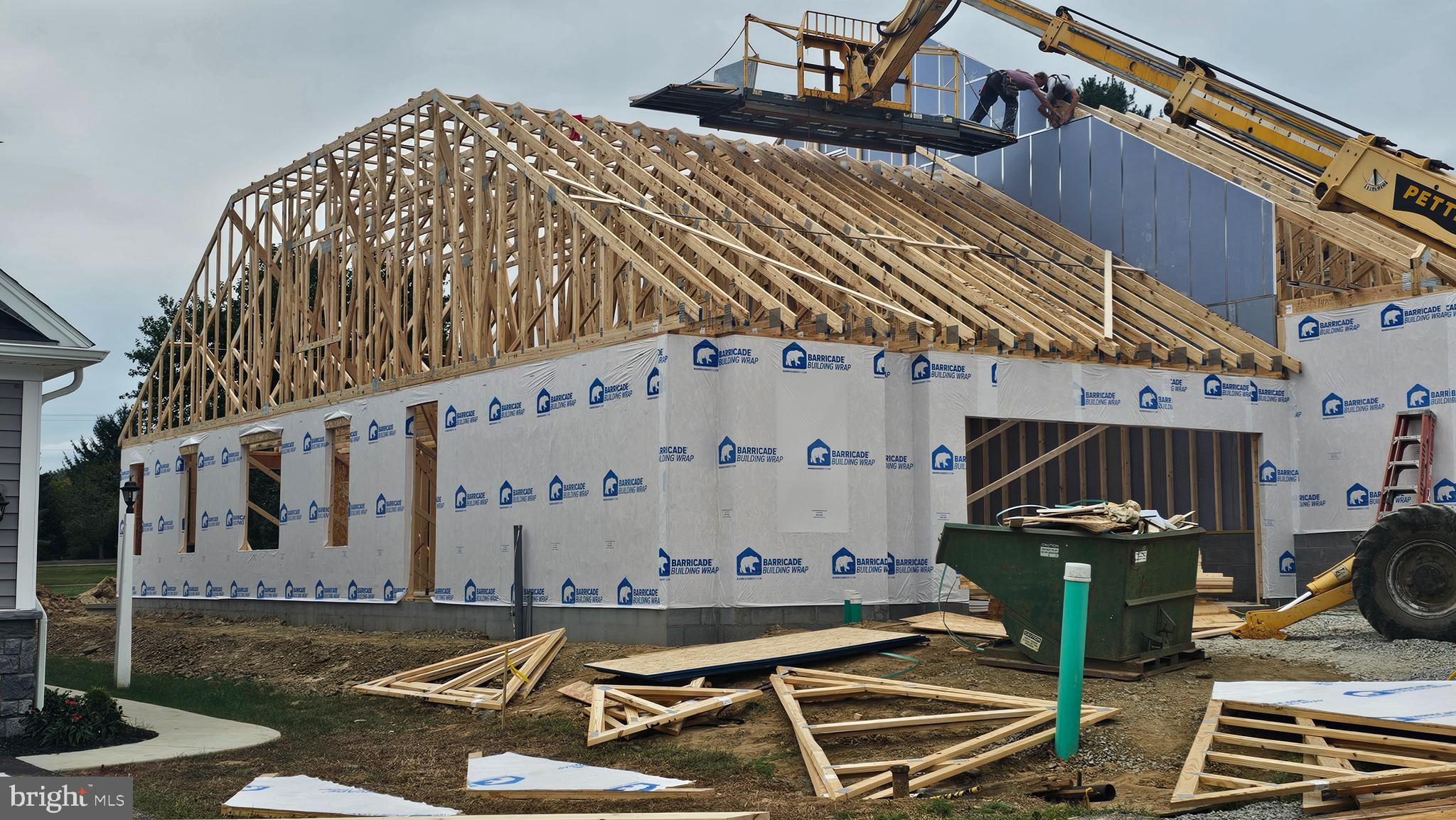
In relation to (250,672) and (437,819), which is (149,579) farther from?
(437,819)

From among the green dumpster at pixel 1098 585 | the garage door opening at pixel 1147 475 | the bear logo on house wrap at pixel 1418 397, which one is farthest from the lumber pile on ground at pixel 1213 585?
the green dumpster at pixel 1098 585

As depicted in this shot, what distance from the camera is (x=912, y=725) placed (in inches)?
383

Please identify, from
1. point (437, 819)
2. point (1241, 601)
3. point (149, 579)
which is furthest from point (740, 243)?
point (149, 579)

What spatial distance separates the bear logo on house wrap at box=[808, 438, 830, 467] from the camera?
49.4 ft

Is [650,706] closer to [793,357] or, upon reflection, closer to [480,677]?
[480,677]

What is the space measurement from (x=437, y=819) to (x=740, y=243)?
10472 millimetres

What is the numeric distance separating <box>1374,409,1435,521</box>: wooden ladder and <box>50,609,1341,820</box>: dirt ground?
215 inches

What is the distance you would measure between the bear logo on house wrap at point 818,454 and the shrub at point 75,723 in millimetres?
7072

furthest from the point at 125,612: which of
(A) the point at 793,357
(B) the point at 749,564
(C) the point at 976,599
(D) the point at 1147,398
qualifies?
(D) the point at 1147,398

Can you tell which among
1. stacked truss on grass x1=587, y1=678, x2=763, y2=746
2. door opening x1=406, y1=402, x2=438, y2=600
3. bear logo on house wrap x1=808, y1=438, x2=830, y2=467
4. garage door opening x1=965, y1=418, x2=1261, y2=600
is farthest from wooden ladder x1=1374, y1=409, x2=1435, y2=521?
door opening x1=406, y1=402, x2=438, y2=600

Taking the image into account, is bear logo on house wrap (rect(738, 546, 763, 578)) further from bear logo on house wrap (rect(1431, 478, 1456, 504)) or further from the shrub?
bear logo on house wrap (rect(1431, 478, 1456, 504))

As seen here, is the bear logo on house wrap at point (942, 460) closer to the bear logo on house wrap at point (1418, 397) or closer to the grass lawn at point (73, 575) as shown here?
the bear logo on house wrap at point (1418, 397)

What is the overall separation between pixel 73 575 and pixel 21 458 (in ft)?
115

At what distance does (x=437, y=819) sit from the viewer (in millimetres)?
7184
